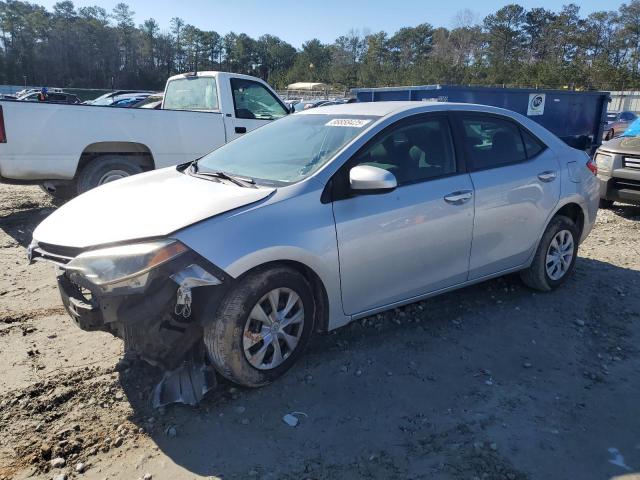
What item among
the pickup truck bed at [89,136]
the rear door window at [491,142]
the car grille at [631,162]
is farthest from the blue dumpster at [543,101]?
the rear door window at [491,142]

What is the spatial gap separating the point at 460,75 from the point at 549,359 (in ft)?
211

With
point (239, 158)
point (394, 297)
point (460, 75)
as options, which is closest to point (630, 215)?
point (394, 297)

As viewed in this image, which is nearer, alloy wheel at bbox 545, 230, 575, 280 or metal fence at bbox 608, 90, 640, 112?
alloy wheel at bbox 545, 230, 575, 280

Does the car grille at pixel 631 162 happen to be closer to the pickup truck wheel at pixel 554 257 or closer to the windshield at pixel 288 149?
the pickup truck wheel at pixel 554 257

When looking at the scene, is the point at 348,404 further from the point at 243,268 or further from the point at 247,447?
the point at 243,268

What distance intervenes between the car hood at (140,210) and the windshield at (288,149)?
10.9 inches

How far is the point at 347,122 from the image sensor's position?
151 inches

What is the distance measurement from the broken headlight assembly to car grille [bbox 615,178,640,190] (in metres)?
7.24

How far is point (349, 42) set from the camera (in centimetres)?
11044

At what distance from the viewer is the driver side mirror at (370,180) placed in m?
3.25

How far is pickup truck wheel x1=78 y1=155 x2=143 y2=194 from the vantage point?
6.89 meters

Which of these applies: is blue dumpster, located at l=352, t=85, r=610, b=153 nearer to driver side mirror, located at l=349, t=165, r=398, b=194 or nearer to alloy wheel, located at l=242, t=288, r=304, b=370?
driver side mirror, located at l=349, t=165, r=398, b=194

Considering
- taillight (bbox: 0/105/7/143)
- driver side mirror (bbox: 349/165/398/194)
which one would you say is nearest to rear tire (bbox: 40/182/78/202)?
taillight (bbox: 0/105/7/143)

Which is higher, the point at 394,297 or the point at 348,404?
the point at 394,297
